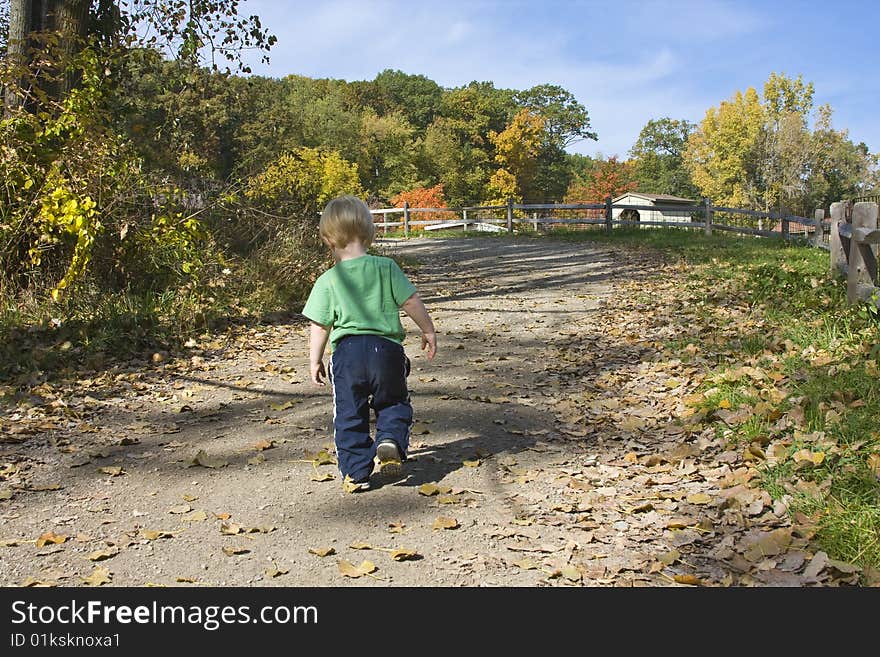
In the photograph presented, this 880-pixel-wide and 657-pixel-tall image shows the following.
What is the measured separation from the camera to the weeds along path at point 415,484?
141 inches

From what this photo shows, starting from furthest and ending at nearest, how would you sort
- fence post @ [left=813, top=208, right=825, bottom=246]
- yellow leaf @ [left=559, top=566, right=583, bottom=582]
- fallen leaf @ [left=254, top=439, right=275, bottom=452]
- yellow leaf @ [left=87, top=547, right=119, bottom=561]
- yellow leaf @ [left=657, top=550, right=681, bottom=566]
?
1. fence post @ [left=813, top=208, right=825, bottom=246]
2. fallen leaf @ [left=254, top=439, right=275, bottom=452]
3. yellow leaf @ [left=87, top=547, right=119, bottom=561]
4. yellow leaf @ [left=657, top=550, right=681, bottom=566]
5. yellow leaf @ [left=559, top=566, right=583, bottom=582]

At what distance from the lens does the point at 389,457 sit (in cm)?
449

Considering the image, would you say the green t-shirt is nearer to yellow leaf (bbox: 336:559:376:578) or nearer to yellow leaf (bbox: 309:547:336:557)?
yellow leaf (bbox: 309:547:336:557)

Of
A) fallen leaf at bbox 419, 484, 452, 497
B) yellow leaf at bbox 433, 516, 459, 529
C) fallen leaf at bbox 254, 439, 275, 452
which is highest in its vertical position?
fallen leaf at bbox 254, 439, 275, 452

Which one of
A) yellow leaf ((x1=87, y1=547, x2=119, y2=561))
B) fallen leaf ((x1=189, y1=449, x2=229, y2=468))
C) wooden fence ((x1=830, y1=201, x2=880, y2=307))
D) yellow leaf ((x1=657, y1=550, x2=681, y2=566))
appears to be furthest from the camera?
wooden fence ((x1=830, y1=201, x2=880, y2=307))

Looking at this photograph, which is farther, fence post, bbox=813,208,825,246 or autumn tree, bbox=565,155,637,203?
autumn tree, bbox=565,155,637,203

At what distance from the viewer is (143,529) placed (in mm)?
4121

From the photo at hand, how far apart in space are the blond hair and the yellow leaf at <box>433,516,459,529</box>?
165 centimetres

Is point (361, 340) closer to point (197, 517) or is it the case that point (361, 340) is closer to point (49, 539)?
point (197, 517)

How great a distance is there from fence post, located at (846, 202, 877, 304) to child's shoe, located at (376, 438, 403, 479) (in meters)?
5.53

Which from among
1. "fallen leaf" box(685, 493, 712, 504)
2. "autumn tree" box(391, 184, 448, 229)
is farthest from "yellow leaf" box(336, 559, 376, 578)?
"autumn tree" box(391, 184, 448, 229)

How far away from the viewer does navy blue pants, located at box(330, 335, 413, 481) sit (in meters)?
4.51

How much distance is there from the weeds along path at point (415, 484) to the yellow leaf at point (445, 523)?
0.7 inches

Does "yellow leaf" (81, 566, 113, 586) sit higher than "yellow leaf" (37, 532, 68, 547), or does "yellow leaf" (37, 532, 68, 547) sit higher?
"yellow leaf" (37, 532, 68, 547)
